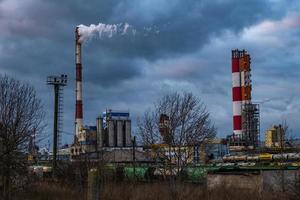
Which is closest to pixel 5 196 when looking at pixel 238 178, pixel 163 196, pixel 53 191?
pixel 163 196

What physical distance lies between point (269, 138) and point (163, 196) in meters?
67.8

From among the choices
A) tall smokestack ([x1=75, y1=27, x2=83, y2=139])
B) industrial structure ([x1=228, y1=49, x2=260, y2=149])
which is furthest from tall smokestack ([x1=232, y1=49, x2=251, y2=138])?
tall smokestack ([x1=75, y1=27, x2=83, y2=139])

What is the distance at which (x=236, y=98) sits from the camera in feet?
289

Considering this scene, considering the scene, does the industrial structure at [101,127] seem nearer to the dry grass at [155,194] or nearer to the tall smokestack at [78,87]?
the tall smokestack at [78,87]

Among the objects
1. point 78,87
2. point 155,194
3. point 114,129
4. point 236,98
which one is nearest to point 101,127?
point 114,129

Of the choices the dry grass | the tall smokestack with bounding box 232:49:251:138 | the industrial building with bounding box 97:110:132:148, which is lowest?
the dry grass

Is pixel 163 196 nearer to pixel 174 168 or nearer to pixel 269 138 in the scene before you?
pixel 174 168

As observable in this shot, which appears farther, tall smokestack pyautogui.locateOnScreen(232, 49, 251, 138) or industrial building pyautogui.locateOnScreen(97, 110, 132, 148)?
industrial building pyautogui.locateOnScreen(97, 110, 132, 148)

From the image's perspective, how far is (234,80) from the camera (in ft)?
286

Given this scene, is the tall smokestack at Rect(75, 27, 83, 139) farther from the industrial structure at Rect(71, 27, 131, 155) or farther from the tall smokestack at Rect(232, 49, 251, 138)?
the tall smokestack at Rect(232, 49, 251, 138)

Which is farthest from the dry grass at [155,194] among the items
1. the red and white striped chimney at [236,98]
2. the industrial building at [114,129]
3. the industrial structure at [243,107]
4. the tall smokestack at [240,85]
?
the industrial building at [114,129]

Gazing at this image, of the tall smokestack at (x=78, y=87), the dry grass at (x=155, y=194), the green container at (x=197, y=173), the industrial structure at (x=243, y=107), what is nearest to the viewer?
the dry grass at (x=155, y=194)

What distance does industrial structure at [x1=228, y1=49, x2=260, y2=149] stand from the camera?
278 feet

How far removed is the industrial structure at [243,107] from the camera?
8481 centimetres
